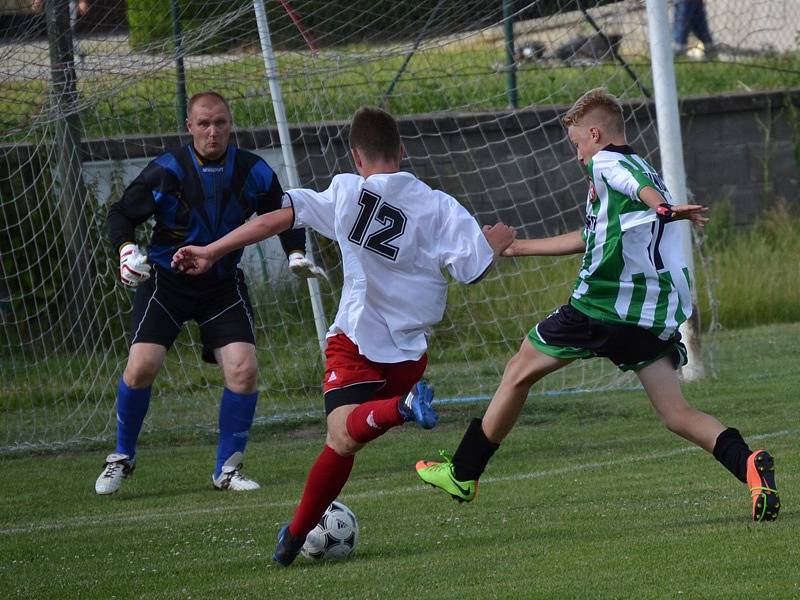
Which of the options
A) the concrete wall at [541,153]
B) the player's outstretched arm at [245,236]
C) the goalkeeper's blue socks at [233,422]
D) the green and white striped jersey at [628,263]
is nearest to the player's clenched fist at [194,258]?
the player's outstretched arm at [245,236]

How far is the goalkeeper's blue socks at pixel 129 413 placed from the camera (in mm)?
7070

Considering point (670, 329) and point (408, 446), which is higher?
point (670, 329)

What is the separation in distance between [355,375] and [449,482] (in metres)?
0.66

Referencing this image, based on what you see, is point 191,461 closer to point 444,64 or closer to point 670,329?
point 670,329

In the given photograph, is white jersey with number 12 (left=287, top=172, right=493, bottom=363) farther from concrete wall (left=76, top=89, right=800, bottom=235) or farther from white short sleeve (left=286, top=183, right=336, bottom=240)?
concrete wall (left=76, top=89, right=800, bottom=235)

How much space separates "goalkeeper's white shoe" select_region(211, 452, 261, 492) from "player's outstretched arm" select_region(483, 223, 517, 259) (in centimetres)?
253

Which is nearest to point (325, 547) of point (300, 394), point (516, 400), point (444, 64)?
point (516, 400)

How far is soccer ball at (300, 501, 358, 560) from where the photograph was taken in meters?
4.96

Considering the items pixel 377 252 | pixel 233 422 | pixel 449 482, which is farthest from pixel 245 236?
pixel 233 422

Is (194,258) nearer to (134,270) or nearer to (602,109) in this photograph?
(134,270)

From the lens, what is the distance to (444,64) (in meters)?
12.2

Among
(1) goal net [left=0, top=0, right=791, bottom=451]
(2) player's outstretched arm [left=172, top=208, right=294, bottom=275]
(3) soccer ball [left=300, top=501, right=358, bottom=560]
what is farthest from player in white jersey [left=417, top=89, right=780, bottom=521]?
(1) goal net [left=0, top=0, right=791, bottom=451]

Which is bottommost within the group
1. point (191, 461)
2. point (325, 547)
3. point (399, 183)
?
point (191, 461)

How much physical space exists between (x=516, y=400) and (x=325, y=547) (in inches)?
37.1
